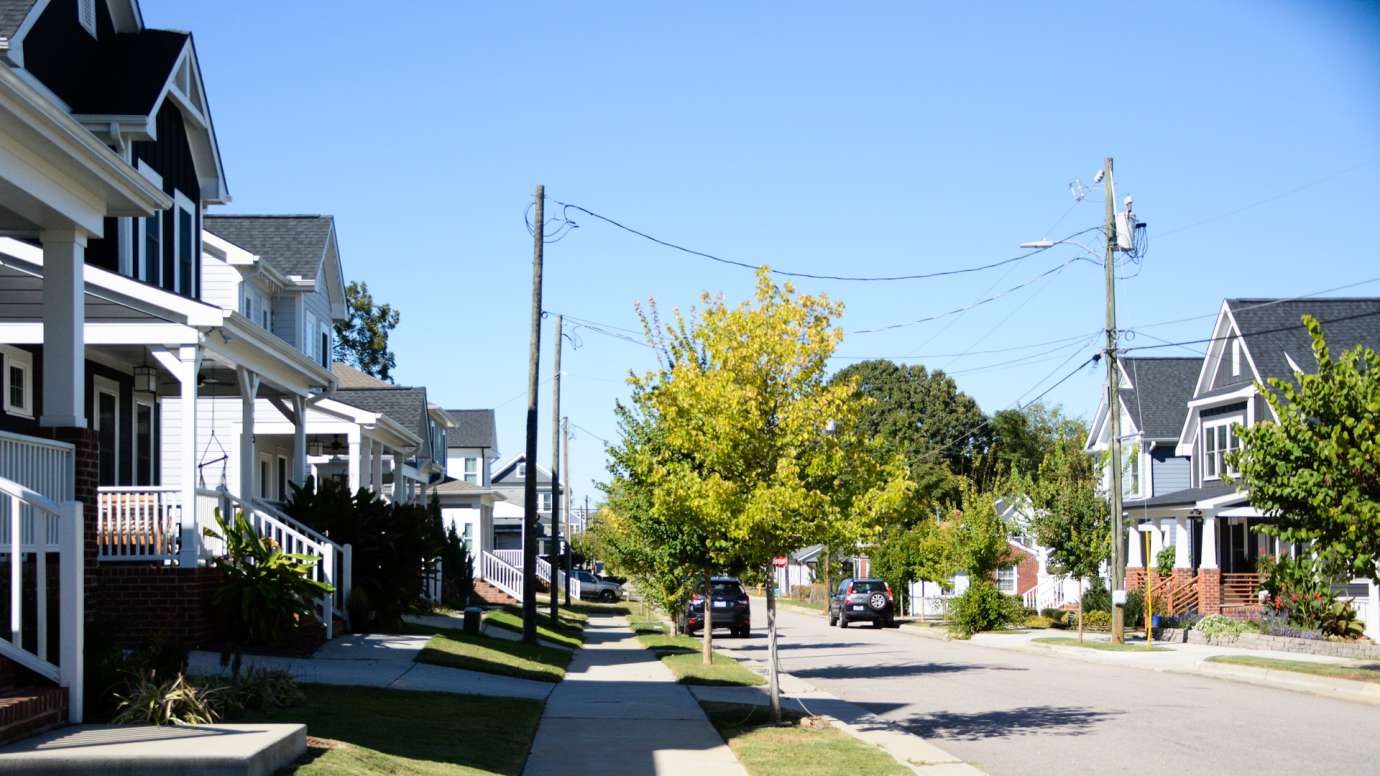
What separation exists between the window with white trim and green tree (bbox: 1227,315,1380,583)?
800 inches

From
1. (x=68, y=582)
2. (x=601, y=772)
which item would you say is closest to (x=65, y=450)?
(x=68, y=582)

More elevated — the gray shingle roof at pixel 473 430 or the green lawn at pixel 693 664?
the gray shingle roof at pixel 473 430

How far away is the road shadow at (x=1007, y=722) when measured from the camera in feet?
50.3

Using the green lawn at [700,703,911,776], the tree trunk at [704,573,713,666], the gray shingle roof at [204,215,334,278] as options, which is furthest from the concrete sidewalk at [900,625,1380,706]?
the gray shingle roof at [204,215,334,278]

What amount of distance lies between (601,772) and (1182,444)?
36294 millimetres

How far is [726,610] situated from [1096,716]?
22004 mm

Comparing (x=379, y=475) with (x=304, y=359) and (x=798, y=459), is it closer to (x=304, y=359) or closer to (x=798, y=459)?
(x=304, y=359)

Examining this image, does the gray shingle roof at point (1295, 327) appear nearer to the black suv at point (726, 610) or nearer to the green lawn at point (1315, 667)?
the green lawn at point (1315, 667)

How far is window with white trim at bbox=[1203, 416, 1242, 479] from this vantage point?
41.2 meters

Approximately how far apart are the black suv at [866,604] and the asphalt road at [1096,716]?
15577 mm

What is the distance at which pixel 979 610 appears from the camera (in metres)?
38.0

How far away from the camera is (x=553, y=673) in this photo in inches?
851

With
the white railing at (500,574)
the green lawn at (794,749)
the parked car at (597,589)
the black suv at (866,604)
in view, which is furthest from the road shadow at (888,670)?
the parked car at (597,589)

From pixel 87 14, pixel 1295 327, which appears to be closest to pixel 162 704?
pixel 87 14
